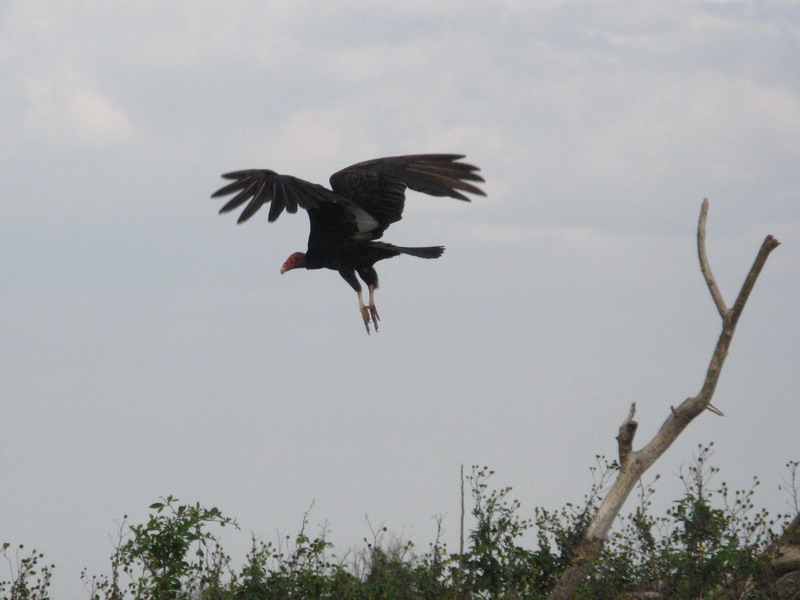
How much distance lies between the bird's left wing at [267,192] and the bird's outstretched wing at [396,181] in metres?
1.14

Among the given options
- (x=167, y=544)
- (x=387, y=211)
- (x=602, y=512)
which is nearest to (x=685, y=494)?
(x=602, y=512)

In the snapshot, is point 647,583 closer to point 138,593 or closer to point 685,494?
point 685,494

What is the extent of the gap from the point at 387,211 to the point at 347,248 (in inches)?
17.9

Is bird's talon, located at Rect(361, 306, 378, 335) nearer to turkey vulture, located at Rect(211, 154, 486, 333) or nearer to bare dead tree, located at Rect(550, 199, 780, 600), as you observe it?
turkey vulture, located at Rect(211, 154, 486, 333)

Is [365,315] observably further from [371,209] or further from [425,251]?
[371,209]

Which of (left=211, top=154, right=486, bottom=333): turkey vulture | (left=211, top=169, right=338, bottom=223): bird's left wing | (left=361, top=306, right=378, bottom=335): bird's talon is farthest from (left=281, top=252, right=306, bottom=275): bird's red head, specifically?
(left=211, top=169, right=338, bottom=223): bird's left wing

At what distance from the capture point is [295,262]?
8781 mm

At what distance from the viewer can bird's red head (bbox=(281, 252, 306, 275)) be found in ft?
28.7

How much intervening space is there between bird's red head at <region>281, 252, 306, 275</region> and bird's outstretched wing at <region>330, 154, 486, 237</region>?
2.27 feet

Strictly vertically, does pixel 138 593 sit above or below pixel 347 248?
below

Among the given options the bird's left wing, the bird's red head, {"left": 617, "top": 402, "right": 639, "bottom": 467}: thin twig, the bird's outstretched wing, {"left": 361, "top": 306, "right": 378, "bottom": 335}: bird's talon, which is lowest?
{"left": 617, "top": 402, "right": 639, "bottom": 467}: thin twig

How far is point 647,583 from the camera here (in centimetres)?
782

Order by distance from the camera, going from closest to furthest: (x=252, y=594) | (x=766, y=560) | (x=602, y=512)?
(x=766, y=560) → (x=252, y=594) → (x=602, y=512)

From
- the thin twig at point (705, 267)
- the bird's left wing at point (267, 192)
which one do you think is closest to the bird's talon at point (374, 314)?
the bird's left wing at point (267, 192)
